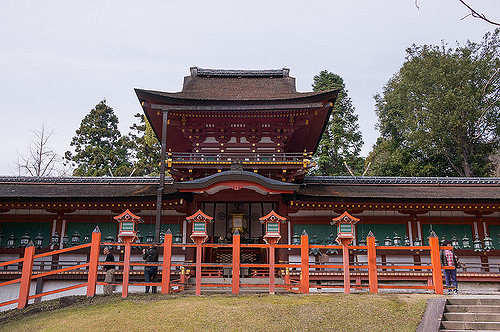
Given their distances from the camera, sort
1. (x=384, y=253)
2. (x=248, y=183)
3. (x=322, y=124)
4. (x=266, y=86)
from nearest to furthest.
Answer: (x=248, y=183) → (x=384, y=253) → (x=322, y=124) → (x=266, y=86)

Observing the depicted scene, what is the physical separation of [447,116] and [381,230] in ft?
59.6

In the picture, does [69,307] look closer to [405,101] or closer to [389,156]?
[389,156]

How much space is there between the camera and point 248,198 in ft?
55.1

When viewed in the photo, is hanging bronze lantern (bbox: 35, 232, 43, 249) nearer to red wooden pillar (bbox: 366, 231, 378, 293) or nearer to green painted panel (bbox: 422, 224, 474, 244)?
red wooden pillar (bbox: 366, 231, 378, 293)

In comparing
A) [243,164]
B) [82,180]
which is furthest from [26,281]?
[243,164]

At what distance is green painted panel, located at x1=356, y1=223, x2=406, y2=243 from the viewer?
54.0ft

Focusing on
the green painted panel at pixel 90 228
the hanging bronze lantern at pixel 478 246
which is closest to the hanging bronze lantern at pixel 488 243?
the hanging bronze lantern at pixel 478 246

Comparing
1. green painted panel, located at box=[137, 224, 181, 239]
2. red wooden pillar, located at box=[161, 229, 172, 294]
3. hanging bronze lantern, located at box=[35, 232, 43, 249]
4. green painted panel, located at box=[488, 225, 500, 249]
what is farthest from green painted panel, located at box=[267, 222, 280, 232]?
green painted panel, located at box=[488, 225, 500, 249]

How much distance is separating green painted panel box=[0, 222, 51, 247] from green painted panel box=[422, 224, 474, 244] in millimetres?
15550

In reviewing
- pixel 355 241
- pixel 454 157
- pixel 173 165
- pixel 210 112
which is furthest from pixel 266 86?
pixel 454 157

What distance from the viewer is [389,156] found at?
3269cm

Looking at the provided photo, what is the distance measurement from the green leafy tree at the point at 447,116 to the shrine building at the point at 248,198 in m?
13.4

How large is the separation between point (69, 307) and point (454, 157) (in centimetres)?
3116

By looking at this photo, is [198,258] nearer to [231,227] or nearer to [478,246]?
[231,227]
